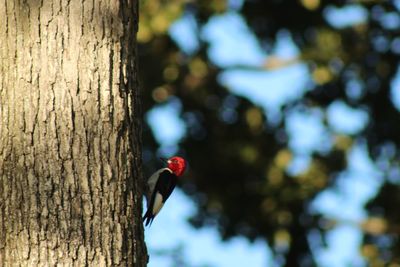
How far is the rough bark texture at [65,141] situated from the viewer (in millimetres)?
4270

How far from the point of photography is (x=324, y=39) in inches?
479

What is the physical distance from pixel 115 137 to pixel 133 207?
0.33 meters

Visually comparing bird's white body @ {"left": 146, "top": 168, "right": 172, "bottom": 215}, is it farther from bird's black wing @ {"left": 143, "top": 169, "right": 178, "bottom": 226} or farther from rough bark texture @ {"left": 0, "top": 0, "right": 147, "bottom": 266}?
rough bark texture @ {"left": 0, "top": 0, "right": 147, "bottom": 266}

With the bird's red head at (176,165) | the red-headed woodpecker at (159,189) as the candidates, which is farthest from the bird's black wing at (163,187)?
the bird's red head at (176,165)

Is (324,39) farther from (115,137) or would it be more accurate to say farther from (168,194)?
(115,137)

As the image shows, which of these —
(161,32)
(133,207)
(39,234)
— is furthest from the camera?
(161,32)

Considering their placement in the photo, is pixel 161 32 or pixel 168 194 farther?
pixel 161 32

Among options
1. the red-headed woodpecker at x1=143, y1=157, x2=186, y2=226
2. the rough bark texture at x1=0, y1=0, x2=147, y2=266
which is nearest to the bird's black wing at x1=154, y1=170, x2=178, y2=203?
the red-headed woodpecker at x1=143, y1=157, x2=186, y2=226

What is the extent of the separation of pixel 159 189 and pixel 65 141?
2.65 metres

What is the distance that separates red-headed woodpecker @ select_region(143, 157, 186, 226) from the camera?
6730mm

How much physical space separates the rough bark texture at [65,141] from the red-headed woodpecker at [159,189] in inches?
84.5

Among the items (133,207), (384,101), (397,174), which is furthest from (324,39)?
(133,207)

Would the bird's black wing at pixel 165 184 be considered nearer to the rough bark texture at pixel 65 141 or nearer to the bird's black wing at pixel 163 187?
the bird's black wing at pixel 163 187

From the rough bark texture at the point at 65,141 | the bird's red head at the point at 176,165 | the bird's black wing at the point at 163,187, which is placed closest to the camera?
the rough bark texture at the point at 65,141
